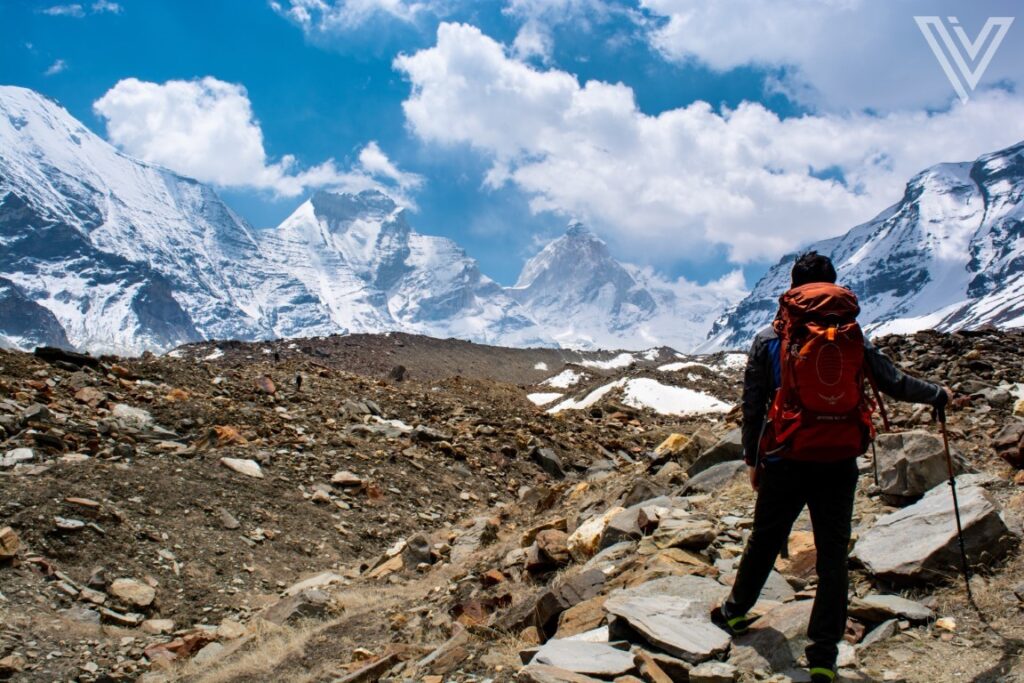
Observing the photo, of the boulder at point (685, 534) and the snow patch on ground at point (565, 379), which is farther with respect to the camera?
the snow patch on ground at point (565, 379)

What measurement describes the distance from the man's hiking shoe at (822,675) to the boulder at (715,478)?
4.23m

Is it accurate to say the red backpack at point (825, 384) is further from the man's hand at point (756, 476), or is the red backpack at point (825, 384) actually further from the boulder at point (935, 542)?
the boulder at point (935, 542)

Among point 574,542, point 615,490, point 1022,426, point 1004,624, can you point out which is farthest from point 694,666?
point 1022,426

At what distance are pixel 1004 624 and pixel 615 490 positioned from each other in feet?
17.1

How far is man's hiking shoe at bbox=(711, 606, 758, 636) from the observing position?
14.6 feet

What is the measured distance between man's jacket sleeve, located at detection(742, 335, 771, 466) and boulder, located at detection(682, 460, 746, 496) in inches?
155

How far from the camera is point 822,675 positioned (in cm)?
390

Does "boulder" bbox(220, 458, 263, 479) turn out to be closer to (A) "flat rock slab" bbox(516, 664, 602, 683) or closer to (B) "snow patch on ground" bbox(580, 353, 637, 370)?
(A) "flat rock slab" bbox(516, 664, 602, 683)

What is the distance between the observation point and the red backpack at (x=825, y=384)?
4.01m

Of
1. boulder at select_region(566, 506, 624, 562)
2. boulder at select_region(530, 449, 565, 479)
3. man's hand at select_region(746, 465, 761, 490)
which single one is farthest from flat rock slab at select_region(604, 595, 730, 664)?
boulder at select_region(530, 449, 565, 479)

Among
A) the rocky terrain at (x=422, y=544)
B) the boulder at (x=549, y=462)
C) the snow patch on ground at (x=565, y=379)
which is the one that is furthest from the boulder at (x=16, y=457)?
the snow patch on ground at (x=565, y=379)

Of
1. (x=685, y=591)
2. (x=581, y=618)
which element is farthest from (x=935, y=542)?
(x=581, y=618)

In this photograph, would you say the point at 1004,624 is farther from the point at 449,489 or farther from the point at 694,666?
the point at 449,489

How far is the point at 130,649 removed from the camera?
6887 mm
